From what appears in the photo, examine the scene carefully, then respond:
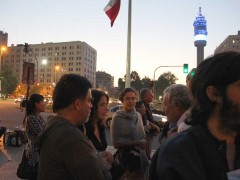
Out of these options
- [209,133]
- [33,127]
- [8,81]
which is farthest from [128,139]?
[8,81]

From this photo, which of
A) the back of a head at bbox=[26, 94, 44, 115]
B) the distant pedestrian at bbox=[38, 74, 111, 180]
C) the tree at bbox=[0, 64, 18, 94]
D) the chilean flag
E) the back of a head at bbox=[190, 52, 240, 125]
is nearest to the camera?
the back of a head at bbox=[190, 52, 240, 125]

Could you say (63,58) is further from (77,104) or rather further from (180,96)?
(77,104)

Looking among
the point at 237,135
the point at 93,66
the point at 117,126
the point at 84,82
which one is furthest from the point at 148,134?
the point at 93,66

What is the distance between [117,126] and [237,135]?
333cm

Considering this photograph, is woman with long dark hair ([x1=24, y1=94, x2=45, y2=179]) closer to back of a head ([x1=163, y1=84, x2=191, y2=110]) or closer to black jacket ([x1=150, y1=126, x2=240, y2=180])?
back of a head ([x1=163, y1=84, x2=191, y2=110])

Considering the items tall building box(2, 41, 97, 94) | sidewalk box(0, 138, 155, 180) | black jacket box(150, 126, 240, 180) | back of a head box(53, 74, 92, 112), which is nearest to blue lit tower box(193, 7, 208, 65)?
tall building box(2, 41, 97, 94)

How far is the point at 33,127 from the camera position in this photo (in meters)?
4.86

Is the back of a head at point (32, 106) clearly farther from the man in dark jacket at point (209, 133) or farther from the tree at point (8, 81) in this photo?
the tree at point (8, 81)

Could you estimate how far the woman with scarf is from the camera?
4.23 metres

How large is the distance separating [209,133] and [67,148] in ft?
3.18

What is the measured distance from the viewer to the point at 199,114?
154cm

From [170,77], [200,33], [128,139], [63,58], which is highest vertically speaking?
[200,33]

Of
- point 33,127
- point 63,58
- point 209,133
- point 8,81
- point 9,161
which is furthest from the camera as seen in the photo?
point 63,58

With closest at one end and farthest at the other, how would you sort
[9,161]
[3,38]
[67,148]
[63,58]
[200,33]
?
[67,148], [9,161], [200,33], [3,38], [63,58]
